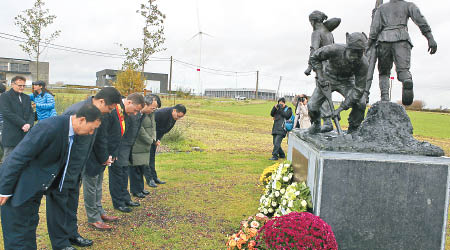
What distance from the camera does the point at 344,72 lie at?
199 inches

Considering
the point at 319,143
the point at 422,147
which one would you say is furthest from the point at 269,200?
the point at 422,147

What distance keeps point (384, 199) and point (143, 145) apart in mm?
4032

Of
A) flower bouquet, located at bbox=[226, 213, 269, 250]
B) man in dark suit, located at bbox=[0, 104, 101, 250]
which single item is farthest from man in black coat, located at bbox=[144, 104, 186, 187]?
man in dark suit, located at bbox=[0, 104, 101, 250]

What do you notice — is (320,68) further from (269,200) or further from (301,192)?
(269,200)

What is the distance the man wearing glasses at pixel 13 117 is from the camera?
6539mm

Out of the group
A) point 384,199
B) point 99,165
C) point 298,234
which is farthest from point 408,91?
point 99,165

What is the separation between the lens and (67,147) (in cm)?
334

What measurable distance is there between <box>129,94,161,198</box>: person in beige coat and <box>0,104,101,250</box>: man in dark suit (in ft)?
9.05

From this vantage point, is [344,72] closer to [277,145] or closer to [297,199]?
[297,199]

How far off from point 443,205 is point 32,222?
4568 mm

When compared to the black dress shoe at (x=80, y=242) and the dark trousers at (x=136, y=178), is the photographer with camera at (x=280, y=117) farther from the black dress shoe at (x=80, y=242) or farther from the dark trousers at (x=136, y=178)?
the black dress shoe at (x=80, y=242)

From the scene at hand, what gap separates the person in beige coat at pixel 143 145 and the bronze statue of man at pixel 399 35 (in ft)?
12.7

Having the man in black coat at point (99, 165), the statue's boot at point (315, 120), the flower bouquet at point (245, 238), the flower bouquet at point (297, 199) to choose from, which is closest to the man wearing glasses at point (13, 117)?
the man in black coat at point (99, 165)

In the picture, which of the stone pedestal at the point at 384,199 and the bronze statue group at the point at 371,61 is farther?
the bronze statue group at the point at 371,61
